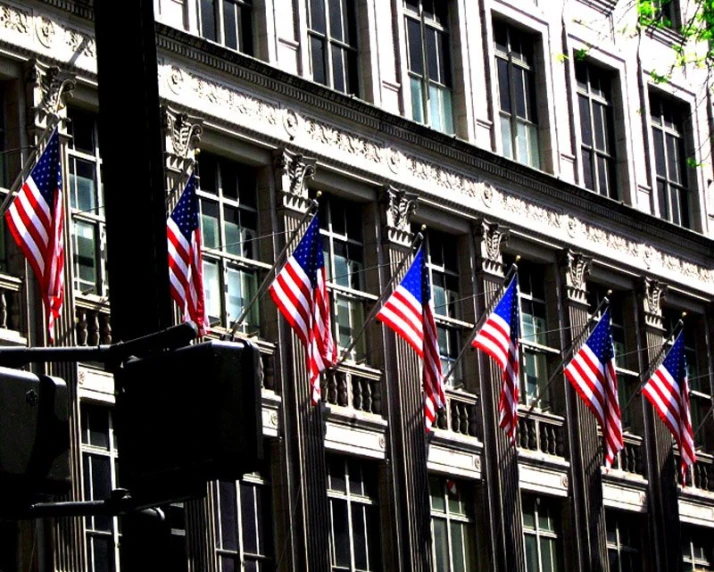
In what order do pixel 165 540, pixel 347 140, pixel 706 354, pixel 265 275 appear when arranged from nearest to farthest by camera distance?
pixel 165 540 → pixel 265 275 → pixel 347 140 → pixel 706 354

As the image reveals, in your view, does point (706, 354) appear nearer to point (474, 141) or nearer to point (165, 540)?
point (474, 141)

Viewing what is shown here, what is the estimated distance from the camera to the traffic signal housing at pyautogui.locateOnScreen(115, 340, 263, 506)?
544 cm

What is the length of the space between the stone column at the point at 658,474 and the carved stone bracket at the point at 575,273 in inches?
99.8

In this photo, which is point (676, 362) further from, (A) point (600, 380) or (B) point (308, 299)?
(B) point (308, 299)

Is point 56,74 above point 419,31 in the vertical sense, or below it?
below

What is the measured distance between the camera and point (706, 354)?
1795 inches

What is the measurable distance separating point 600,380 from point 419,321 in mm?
6156

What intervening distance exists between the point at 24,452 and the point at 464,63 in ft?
110

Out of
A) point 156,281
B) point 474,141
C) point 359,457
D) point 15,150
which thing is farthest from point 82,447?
point 156,281

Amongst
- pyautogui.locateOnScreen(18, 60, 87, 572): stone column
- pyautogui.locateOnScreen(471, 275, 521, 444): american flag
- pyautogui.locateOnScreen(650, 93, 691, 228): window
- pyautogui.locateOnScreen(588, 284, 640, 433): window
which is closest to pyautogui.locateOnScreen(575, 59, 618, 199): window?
pyautogui.locateOnScreen(650, 93, 691, 228): window

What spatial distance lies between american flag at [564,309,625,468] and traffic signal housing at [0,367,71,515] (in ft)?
97.2

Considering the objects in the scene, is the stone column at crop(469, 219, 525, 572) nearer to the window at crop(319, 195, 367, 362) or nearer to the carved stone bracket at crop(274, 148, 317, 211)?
the window at crop(319, 195, 367, 362)

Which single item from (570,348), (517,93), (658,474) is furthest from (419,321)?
(658,474)

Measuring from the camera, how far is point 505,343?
3300 centimetres
